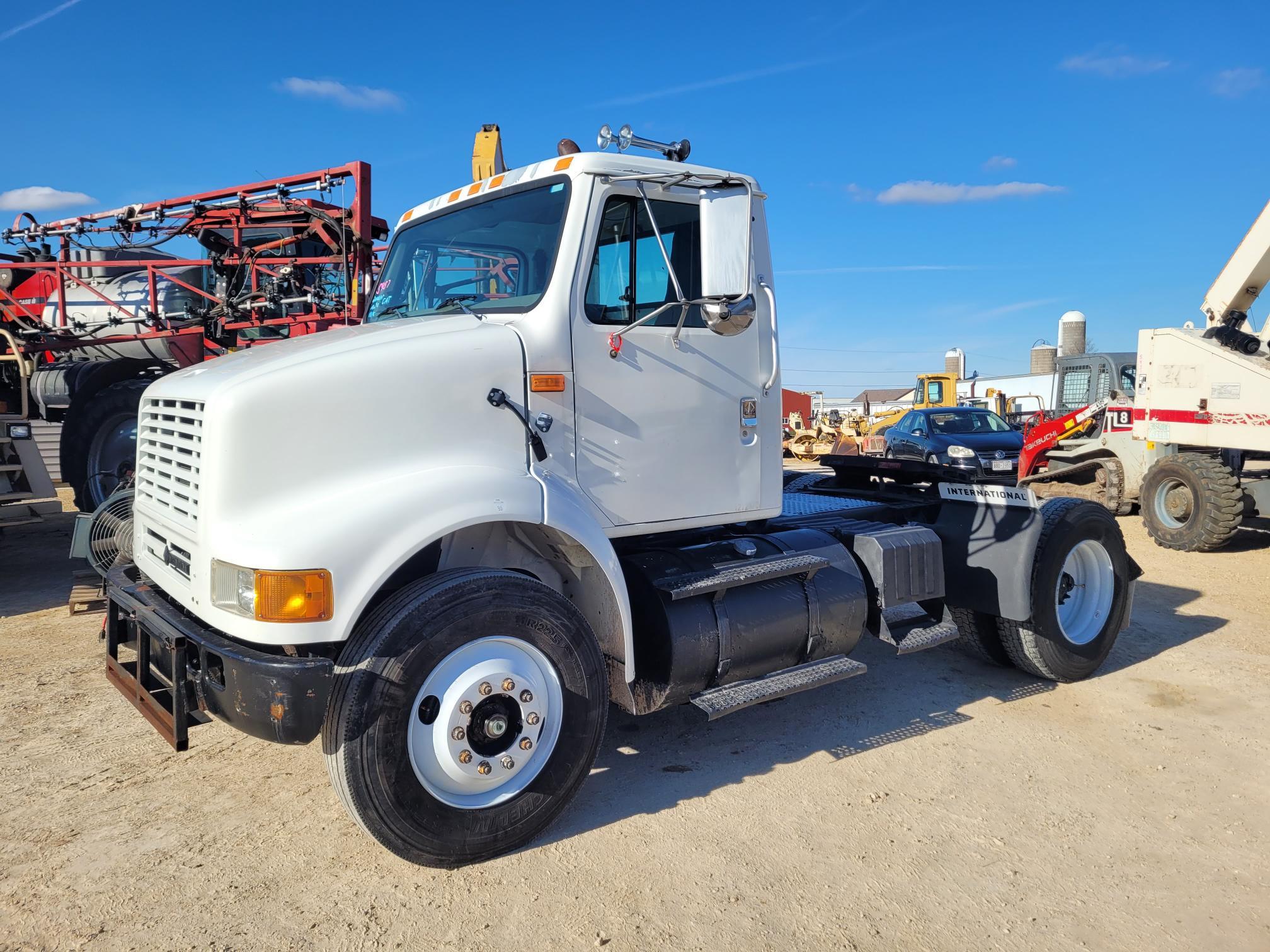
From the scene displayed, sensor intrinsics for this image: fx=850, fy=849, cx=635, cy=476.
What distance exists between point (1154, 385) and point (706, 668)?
31.4 ft

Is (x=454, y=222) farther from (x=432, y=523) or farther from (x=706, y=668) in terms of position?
(x=706, y=668)

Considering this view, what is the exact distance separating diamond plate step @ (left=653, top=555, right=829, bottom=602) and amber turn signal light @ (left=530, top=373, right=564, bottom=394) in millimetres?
945

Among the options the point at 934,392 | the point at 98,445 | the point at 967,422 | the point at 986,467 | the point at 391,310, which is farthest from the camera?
the point at 934,392

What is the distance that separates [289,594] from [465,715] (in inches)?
30.0

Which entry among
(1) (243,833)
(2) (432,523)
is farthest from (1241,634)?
(1) (243,833)

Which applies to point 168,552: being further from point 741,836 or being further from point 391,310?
point 741,836

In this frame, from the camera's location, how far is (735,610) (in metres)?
3.84

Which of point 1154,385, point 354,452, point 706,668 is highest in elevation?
point 1154,385

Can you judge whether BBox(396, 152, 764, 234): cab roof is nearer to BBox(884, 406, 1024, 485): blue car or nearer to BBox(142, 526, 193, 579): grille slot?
BBox(142, 526, 193, 579): grille slot

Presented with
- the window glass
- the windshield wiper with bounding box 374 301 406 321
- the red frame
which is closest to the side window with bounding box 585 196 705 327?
the windshield wiper with bounding box 374 301 406 321

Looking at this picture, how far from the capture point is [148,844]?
324 cm

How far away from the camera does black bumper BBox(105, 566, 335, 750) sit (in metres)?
2.78

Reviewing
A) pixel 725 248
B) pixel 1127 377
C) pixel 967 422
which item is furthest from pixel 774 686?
pixel 1127 377

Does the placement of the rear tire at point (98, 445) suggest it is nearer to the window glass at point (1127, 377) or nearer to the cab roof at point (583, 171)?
the cab roof at point (583, 171)
